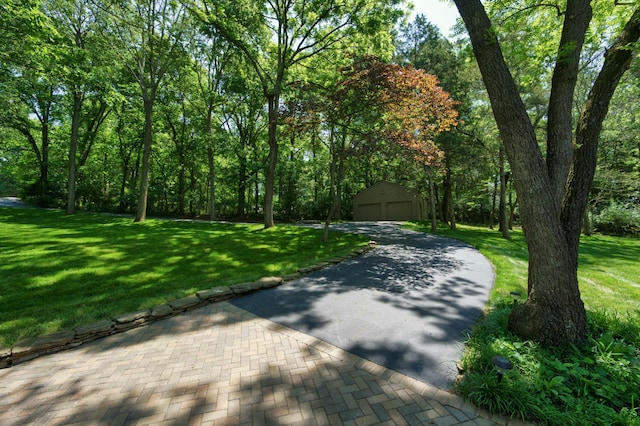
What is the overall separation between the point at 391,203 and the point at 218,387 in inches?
899

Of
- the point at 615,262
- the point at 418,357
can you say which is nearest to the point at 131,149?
the point at 418,357

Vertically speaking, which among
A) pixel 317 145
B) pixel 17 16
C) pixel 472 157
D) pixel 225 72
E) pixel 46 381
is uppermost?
pixel 225 72

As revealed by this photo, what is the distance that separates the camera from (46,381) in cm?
255

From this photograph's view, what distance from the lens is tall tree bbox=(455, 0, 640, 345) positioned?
113 inches

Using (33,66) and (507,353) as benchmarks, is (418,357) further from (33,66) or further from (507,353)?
(33,66)

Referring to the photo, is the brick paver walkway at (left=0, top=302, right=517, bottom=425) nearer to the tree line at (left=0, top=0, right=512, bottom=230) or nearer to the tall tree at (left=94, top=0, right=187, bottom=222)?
the tree line at (left=0, top=0, right=512, bottom=230)

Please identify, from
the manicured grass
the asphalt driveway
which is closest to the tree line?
the manicured grass

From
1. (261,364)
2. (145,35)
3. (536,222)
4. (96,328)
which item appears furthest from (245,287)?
(145,35)

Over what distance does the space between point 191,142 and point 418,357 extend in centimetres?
2119

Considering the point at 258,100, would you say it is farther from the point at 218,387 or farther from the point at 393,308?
the point at 218,387

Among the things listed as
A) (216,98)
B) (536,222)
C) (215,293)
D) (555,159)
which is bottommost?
(215,293)

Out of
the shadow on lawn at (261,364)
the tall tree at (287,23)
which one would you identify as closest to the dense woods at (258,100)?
the tall tree at (287,23)

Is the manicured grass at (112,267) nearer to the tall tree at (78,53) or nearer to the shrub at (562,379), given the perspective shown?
the shrub at (562,379)

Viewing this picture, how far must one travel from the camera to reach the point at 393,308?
4156mm
